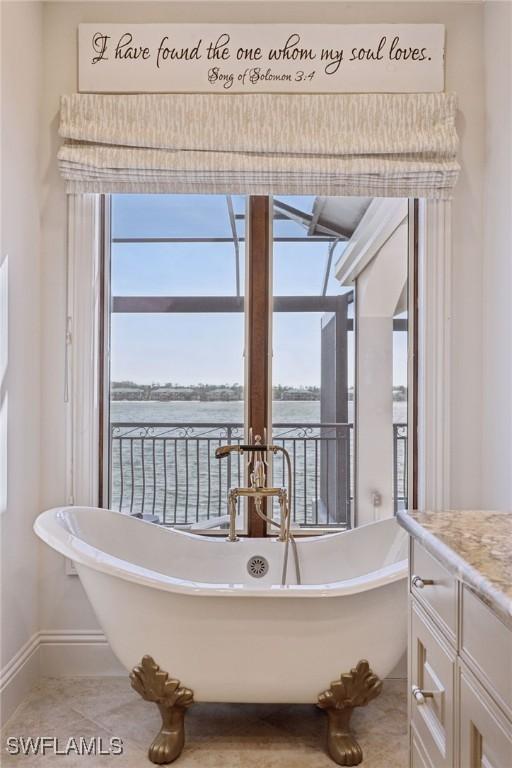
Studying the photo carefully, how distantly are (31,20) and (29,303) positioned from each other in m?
1.17

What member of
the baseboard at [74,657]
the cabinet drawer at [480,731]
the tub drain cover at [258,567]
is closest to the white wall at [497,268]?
the tub drain cover at [258,567]

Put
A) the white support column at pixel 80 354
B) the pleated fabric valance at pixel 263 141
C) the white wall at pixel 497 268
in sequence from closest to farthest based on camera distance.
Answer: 1. the white wall at pixel 497 268
2. the pleated fabric valance at pixel 263 141
3. the white support column at pixel 80 354

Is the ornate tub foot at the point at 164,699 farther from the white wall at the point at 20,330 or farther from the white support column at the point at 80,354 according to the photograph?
the white support column at the point at 80,354

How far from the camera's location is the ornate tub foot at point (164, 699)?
172 centimetres

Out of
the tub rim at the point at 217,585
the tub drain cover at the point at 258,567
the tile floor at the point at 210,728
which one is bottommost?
the tile floor at the point at 210,728

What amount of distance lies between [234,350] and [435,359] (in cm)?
89

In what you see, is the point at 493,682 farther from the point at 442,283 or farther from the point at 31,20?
the point at 31,20

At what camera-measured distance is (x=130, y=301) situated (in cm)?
253

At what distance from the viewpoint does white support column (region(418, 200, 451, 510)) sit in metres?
2.34

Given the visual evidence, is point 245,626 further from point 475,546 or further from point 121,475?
Answer: point 121,475

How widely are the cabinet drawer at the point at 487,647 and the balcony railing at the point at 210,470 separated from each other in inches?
61.7

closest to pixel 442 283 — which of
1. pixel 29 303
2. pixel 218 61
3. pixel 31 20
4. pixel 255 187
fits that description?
pixel 255 187

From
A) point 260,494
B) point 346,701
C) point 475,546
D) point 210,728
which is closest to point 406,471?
point 260,494

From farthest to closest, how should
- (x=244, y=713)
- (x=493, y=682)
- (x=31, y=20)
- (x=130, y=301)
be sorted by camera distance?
1. (x=130, y=301)
2. (x=31, y=20)
3. (x=244, y=713)
4. (x=493, y=682)
